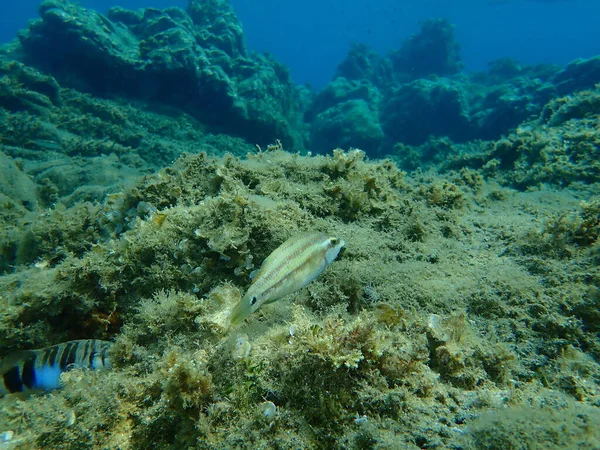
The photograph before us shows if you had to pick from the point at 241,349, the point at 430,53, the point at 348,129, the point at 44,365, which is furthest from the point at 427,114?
the point at 44,365

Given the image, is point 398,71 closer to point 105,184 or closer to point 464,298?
point 105,184

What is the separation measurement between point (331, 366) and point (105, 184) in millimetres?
9565

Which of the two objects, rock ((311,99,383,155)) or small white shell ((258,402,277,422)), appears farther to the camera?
rock ((311,99,383,155))

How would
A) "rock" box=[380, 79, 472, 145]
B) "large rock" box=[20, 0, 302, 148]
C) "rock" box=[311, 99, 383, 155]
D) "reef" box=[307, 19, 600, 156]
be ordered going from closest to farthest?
1. "large rock" box=[20, 0, 302, 148]
2. "reef" box=[307, 19, 600, 156]
3. "rock" box=[311, 99, 383, 155]
4. "rock" box=[380, 79, 472, 145]

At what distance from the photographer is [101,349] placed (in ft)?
8.34

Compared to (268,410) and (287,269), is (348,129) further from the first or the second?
(268,410)

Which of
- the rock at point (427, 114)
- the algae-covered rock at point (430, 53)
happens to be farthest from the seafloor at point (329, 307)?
the algae-covered rock at point (430, 53)

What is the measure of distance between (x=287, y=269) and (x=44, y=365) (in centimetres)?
201

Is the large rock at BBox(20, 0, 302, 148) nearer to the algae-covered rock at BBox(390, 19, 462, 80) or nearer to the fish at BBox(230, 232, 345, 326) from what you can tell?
the fish at BBox(230, 232, 345, 326)

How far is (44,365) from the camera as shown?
243cm

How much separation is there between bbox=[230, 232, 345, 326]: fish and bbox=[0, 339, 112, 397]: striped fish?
51.5 inches

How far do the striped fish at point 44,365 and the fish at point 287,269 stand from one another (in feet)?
4.29

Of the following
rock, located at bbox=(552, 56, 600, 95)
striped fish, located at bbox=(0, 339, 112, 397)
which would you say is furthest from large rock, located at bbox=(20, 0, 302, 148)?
striped fish, located at bbox=(0, 339, 112, 397)

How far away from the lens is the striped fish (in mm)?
2375
